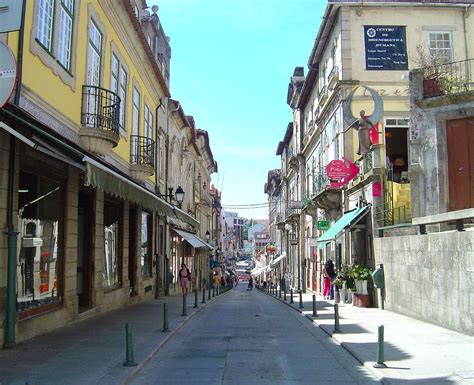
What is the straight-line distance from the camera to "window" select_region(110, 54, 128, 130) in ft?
54.5

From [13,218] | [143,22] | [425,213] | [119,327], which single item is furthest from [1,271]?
[143,22]

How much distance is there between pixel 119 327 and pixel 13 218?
4.15 metres

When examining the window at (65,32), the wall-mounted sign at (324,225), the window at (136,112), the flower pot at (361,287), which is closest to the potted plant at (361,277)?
the flower pot at (361,287)

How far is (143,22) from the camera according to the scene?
23312 millimetres

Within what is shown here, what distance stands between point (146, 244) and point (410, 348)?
14.9 meters

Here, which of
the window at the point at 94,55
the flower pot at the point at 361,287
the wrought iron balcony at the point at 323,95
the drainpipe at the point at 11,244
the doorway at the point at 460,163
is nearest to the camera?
the drainpipe at the point at 11,244

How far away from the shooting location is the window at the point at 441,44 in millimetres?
22172

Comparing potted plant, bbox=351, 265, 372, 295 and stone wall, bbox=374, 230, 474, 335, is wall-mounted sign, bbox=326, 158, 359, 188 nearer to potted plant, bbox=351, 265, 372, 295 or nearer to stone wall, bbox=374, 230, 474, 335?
potted plant, bbox=351, 265, 372, 295

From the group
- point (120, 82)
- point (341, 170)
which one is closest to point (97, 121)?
point (120, 82)

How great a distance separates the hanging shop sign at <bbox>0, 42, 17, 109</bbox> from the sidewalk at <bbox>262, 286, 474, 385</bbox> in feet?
19.6

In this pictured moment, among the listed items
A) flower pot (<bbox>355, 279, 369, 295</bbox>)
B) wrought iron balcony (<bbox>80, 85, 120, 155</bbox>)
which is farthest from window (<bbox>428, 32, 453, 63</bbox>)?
wrought iron balcony (<bbox>80, 85, 120, 155</bbox>)

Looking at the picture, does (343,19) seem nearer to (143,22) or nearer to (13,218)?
(143,22)

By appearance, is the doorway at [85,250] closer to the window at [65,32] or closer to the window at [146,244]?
the window at [65,32]

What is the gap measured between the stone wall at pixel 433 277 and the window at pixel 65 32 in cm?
949
